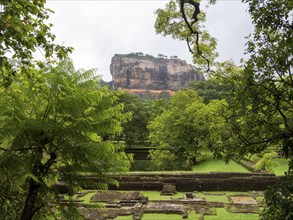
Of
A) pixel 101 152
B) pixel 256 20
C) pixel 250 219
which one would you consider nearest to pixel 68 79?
pixel 101 152

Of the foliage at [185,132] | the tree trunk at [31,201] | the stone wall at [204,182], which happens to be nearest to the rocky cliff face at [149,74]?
the foliage at [185,132]

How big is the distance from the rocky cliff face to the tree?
87.4 m

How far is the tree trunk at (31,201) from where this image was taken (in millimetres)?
5902

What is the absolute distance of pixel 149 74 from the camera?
322 ft

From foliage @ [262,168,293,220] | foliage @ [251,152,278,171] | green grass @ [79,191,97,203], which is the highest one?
foliage @ [262,168,293,220]

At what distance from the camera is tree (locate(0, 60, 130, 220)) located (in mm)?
6191

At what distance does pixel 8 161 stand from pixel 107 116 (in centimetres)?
238

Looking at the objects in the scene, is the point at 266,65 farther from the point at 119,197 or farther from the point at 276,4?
the point at 119,197

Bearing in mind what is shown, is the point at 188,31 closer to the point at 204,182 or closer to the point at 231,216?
the point at 231,216

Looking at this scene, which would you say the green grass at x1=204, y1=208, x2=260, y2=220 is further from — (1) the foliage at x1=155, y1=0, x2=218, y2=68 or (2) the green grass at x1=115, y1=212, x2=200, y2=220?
(1) the foliage at x1=155, y1=0, x2=218, y2=68

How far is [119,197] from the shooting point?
13758 mm

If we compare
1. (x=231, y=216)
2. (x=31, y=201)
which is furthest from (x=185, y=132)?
(x=31, y=201)

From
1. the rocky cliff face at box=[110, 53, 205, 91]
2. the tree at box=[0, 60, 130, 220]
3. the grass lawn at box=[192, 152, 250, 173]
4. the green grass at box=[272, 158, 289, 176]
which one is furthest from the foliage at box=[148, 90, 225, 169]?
the rocky cliff face at box=[110, 53, 205, 91]

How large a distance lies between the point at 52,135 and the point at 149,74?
304 feet
